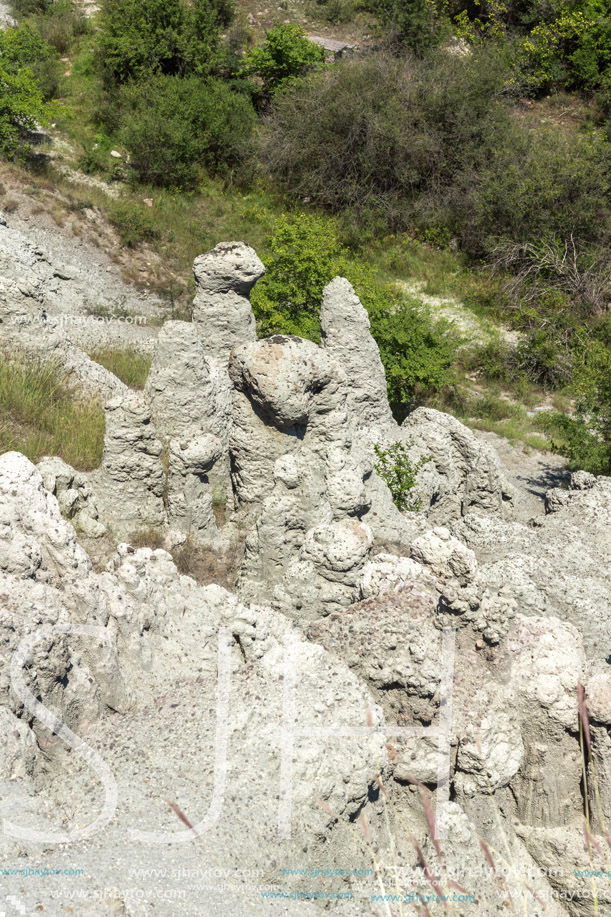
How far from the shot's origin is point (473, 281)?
20.1m

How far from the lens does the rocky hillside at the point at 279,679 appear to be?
4.05 metres

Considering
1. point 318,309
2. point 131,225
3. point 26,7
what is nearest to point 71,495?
point 318,309

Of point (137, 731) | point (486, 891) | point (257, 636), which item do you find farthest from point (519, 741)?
point (137, 731)

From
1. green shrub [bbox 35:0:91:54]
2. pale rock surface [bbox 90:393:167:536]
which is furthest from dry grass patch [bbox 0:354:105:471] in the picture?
green shrub [bbox 35:0:91:54]

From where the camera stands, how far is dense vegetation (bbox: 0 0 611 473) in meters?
19.2

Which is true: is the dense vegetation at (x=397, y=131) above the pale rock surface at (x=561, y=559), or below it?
below

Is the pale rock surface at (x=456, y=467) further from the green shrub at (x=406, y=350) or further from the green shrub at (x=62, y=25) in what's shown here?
the green shrub at (x=62, y=25)

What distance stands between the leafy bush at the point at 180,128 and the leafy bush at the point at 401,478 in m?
15.7

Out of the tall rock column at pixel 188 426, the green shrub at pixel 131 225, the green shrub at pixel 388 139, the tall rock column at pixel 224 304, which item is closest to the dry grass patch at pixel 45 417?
the tall rock column at pixel 188 426

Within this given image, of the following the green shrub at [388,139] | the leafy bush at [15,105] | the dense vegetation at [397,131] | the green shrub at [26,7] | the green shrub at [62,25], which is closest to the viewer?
the dense vegetation at [397,131]

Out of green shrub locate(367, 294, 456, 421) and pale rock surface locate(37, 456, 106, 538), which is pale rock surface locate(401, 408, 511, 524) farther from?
pale rock surface locate(37, 456, 106, 538)

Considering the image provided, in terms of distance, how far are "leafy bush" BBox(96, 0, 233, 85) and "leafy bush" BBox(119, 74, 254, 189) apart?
0.94 metres

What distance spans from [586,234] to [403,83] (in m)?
7.20

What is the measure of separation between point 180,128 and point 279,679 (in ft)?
66.3
